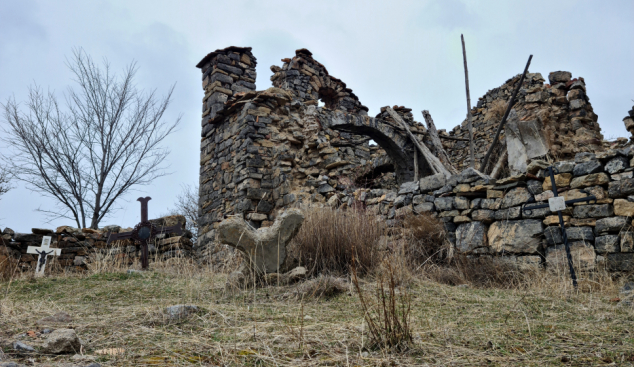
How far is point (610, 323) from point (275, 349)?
2.14m

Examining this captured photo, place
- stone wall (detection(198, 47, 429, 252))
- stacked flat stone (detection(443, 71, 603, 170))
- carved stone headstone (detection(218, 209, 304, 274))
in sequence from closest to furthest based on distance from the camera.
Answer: carved stone headstone (detection(218, 209, 304, 274)) → stacked flat stone (detection(443, 71, 603, 170)) → stone wall (detection(198, 47, 429, 252))

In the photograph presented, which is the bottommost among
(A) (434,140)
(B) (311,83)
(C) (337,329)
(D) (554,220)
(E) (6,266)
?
(C) (337,329)

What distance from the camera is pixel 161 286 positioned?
189 inches

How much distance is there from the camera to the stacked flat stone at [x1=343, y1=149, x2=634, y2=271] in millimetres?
4250

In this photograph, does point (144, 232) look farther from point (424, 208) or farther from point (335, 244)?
point (424, 208)

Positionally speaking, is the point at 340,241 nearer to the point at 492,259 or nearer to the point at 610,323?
the point at 492,259

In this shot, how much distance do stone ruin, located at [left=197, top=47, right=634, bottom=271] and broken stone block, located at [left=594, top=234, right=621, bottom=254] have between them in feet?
0.04

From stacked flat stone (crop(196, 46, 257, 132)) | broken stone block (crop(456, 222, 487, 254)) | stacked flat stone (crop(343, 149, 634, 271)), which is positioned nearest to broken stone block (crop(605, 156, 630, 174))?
stacked flat stone (crop(343, 149, 634, 271))

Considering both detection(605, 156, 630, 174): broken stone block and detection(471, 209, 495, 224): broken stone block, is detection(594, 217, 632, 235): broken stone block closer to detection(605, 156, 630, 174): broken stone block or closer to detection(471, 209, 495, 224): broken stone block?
detection(605, 156, 630, 174): broken stone block

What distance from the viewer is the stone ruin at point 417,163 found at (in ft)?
14.7

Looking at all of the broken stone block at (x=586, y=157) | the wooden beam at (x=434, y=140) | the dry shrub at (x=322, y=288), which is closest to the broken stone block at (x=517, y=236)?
the broken stone block at (x=586, y=157)

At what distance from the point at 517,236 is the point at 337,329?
3275mm

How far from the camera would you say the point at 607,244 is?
424 centimetres

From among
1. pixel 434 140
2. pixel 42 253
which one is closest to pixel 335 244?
pixel 42 253
